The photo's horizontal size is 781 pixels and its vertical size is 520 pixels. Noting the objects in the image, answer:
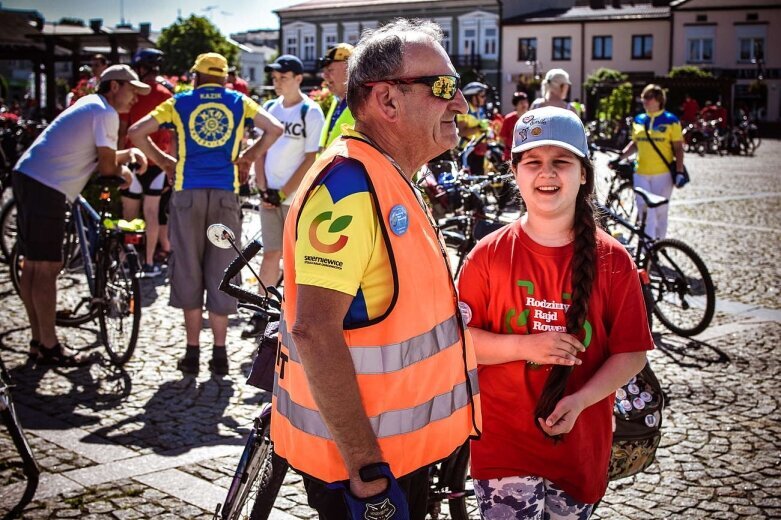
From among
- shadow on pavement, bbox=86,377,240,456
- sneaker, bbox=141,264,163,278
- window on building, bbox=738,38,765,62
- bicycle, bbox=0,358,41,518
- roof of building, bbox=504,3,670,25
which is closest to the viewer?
bicycle, bbox=0,358,41,518

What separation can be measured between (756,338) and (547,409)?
16.7ft

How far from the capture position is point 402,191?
7.10 feet

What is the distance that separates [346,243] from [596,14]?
66.0 meters

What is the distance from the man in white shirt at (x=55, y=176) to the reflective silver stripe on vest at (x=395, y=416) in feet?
14.4

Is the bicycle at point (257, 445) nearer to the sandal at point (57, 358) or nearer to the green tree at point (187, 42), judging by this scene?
the sandal at point (57, 358)

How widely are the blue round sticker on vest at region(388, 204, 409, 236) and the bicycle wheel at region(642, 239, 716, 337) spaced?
18.4 feet

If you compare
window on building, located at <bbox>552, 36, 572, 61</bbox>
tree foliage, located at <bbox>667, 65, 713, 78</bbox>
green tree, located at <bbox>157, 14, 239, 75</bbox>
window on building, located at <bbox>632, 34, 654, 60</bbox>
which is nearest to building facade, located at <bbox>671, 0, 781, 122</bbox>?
window on building, located at <bbox>632, 34, 654, 60</bbox>

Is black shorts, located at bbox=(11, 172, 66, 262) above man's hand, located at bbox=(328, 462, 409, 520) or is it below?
above

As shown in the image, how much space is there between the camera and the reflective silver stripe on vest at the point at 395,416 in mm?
2154

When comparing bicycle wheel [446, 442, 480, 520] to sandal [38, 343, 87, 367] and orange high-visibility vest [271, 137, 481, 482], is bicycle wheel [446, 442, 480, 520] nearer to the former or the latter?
orange high-visibility vest [271, 137, 481, 482]

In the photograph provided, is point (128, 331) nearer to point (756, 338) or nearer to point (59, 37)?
point (756, 338)

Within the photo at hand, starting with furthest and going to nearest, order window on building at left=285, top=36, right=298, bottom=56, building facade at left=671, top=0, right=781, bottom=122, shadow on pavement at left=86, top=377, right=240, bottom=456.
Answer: window on building at left=285, top=36, right=298, bottom=56 → building facade at left=671, top=0, right=781, bottom=122 → shadow on pavement at left=86, top=377, right=240, bottom=456

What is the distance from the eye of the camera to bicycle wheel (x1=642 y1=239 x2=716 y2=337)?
23.7 feet

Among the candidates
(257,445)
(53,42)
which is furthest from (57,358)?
(53,42)
